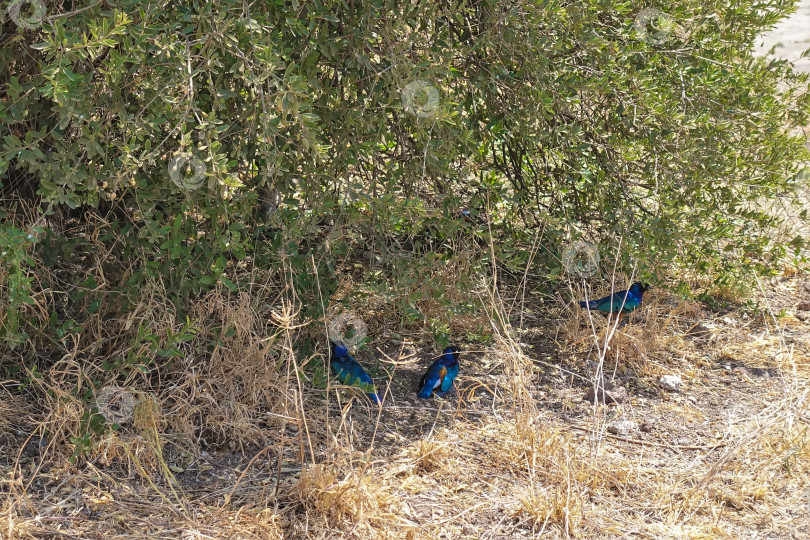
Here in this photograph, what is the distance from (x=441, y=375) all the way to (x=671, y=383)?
1.19 m

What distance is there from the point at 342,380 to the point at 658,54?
2097 mm

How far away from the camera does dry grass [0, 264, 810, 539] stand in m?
2.88

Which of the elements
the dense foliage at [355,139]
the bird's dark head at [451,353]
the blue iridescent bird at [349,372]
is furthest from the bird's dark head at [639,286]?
the blue iridescent bird at [349,372]

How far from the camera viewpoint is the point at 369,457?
291 cm

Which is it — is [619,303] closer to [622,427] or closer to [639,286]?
[639,286]

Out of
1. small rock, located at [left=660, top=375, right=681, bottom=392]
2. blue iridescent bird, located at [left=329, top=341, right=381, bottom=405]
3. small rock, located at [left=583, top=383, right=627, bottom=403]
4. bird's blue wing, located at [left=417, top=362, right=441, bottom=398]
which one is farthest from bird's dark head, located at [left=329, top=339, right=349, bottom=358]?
small rock, located at [left=660, top=375, right=681, bottom=392]

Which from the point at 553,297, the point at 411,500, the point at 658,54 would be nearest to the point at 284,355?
the point at 411,500

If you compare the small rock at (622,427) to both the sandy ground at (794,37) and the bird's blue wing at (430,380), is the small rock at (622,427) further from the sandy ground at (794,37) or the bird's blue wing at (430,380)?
the sandy ground at (794,37)

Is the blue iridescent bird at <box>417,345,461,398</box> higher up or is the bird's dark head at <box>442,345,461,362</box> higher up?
the bird's dark head at <box>442,345,461,362</box>

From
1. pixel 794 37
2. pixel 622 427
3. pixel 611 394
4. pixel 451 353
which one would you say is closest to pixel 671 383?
pixel 611 394

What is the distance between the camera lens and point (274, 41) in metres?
3.18

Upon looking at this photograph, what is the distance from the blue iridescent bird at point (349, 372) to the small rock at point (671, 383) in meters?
1.45

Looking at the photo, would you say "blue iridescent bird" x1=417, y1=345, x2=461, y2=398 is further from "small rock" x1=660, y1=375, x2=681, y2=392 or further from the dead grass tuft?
"small rock" x1=660, y1=375, x2=681, y2=392

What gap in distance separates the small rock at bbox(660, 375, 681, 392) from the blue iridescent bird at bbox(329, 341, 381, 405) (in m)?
1.45
